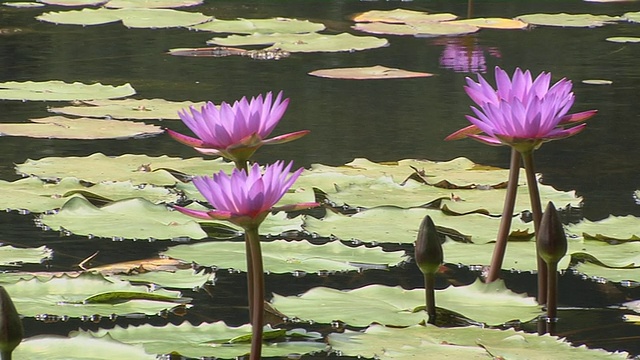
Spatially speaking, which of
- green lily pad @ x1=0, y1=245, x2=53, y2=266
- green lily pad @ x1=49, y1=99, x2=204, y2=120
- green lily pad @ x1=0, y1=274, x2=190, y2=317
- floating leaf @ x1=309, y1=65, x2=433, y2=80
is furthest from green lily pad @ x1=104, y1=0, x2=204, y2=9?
green lily pad @ x1=0, y1=274, x2=190, y2=317

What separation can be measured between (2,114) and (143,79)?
673 millimetres

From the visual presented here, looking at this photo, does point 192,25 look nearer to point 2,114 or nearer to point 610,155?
point 2,114

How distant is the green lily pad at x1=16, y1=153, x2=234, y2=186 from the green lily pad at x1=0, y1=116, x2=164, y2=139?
238mm

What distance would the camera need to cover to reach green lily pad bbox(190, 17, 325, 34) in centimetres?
447

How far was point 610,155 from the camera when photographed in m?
2.49

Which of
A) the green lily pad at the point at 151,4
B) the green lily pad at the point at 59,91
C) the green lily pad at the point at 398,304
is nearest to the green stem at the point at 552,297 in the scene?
the green lily pad at the point at 398,304

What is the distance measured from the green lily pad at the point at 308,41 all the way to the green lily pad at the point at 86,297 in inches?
98.7

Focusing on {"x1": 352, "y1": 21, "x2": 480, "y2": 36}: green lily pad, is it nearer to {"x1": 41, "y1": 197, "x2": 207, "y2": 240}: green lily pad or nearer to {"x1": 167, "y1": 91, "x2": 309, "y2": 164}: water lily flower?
{"x1": 41, "y1": 197, "x2": 207, "y2": 240}: green lily pad

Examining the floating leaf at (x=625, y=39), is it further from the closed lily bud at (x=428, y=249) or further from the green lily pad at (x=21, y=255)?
the closed lily bud at (x=428, y=249)

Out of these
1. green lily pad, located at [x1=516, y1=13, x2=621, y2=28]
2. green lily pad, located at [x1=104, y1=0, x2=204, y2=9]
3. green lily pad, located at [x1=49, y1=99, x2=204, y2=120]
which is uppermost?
green lily pad, located at [x1=104, y1=0, x2=204, y2=9]

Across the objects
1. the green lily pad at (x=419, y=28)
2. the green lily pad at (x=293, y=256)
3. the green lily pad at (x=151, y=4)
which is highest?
the green lily pad at (x=151, y=4)

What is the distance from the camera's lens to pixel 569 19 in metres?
4.79

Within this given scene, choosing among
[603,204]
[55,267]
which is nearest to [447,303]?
[55,267]

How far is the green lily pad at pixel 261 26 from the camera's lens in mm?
4473
